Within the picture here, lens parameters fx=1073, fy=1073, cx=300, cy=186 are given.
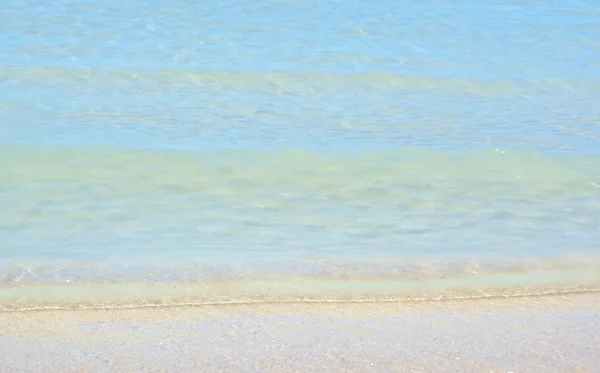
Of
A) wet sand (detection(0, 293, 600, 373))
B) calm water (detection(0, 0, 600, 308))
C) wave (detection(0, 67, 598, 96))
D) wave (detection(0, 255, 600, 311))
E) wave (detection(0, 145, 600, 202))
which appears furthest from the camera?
wave (detection(0, 67, 598, 96))

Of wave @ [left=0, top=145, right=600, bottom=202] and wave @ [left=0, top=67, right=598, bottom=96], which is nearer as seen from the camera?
wave @ [left=0, top=145, right=600, bottom=202]

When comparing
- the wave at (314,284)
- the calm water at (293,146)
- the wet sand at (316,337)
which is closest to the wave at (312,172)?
the calm water at (293,146)

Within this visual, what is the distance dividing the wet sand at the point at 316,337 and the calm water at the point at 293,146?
0.30 metres

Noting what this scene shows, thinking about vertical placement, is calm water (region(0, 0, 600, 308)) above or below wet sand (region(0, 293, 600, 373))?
below

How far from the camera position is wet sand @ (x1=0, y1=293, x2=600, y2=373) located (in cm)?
329

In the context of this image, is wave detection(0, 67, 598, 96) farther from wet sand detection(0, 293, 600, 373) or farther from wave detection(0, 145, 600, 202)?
wet sand detection(0, 293, 600, 373)

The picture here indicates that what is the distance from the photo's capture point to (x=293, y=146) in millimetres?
6352

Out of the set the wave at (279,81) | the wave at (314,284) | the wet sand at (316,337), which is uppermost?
the wet sand at (316,337)

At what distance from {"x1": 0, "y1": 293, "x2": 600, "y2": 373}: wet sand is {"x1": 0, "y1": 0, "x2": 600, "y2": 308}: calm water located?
30 cm

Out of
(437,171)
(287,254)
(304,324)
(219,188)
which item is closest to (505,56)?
(437,171)

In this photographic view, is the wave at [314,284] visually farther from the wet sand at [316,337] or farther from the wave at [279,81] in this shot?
the wave at [279,81]

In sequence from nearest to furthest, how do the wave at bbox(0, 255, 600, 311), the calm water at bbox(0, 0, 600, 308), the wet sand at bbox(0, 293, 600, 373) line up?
the wet sand at bbox(0, 293, 600, 373) → the wave at bbox(0, 255, 600, 311) → the calm water at bbox(0, 0, 600, 308)

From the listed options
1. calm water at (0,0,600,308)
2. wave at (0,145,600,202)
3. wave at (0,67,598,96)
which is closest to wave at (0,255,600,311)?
calm water at (0,0,600,308)

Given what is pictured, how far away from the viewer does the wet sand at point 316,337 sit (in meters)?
3.29
